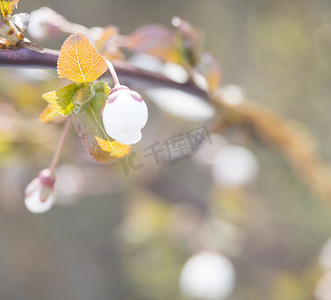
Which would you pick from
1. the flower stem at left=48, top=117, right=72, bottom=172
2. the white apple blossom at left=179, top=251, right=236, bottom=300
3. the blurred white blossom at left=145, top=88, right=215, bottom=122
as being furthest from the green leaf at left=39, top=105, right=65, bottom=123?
the white apple blossom at left=179, top=251, right=236, bottom=300

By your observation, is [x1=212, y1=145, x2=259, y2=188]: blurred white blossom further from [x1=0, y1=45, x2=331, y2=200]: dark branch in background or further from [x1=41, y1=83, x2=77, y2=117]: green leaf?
[x1=41, y1=83, x2=77, y2=117]: green leaf

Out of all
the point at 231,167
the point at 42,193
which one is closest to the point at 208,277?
the point at 231,167

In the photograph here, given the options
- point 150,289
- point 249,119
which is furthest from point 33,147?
point 150,289

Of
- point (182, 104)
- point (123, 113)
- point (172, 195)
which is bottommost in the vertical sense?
point (172, 195)

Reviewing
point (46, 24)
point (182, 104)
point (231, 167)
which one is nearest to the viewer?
point (46, 24)

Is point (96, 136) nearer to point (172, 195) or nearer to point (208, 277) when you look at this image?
point (208, 277)
